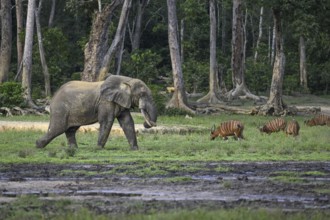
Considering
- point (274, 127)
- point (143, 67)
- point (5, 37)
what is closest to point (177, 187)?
point (274, 127)

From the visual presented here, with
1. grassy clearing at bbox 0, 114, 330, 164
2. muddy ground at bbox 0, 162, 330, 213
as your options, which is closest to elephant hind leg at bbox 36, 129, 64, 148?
grassy clearing at bbox 0, 114, 330, 164

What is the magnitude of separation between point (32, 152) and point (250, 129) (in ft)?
37.3

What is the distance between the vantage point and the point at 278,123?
2962 cm

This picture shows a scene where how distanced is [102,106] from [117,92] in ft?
1.66

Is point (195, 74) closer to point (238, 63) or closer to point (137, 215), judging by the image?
point (238, 63)

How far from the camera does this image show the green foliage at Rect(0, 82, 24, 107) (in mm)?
39094

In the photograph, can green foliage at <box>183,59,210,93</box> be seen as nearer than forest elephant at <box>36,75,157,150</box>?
No

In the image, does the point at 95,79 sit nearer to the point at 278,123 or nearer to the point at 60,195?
the point at 278,123

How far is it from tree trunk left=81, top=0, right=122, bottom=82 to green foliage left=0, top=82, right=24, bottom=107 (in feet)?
8.61

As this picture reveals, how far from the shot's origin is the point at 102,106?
78.1 ft

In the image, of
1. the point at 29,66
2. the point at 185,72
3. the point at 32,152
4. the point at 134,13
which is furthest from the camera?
the point at 134,13

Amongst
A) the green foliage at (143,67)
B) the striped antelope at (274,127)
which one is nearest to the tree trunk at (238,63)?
the green foliage at (143,67)

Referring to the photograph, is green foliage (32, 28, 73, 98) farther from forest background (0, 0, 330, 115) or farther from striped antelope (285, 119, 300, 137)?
striped antelope (285, 119, 300, 137)

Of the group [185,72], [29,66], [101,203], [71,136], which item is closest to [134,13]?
[185,72]
